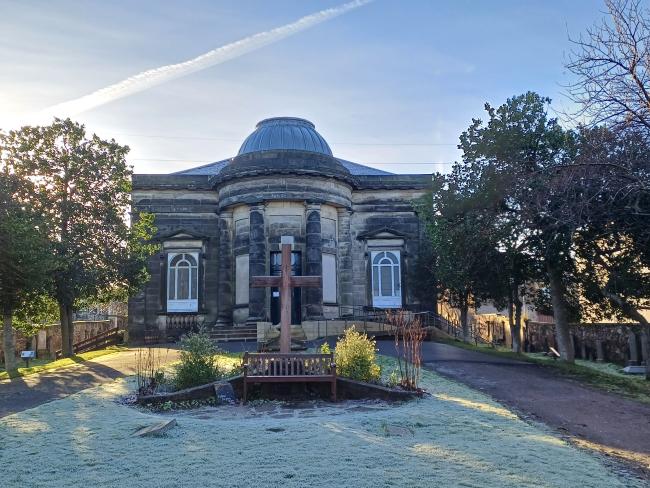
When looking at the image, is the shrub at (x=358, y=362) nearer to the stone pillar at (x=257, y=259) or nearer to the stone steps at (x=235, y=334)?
the stone steps at (x=235, y=334)

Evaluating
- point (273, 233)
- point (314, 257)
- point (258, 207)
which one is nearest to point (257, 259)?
point (273, 233)

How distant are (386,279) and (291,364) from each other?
1711 centimetres

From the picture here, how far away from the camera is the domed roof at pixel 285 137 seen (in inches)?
1113

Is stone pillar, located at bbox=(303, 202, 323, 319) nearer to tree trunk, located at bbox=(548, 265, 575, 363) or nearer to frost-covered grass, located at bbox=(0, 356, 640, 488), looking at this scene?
tree trunk, located at bbox=(548, 265, 575, 363)

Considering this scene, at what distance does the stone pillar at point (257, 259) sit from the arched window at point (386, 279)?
581 cm

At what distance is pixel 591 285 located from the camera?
17766 millimetres

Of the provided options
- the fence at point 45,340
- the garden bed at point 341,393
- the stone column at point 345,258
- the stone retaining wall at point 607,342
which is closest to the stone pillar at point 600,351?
the stone retaining wall at point 607,342

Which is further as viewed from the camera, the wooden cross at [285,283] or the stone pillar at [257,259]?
the stone pillar at [257,259]

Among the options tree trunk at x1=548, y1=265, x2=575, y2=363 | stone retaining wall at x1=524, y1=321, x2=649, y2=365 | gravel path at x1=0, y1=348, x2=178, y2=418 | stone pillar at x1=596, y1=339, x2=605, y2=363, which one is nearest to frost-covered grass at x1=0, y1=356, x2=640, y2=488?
gravel path at x1=0, y1=348, x2=178, y2=418

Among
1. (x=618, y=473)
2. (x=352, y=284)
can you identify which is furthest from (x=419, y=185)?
(x=618, y=473)

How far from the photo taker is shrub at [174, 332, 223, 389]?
1150 centimetres

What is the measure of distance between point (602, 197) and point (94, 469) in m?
12.0

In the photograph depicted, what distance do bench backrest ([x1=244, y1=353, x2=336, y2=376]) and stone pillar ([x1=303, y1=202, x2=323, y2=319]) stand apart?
13.1 metres

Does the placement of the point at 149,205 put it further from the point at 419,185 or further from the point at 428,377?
the point at 428,377
